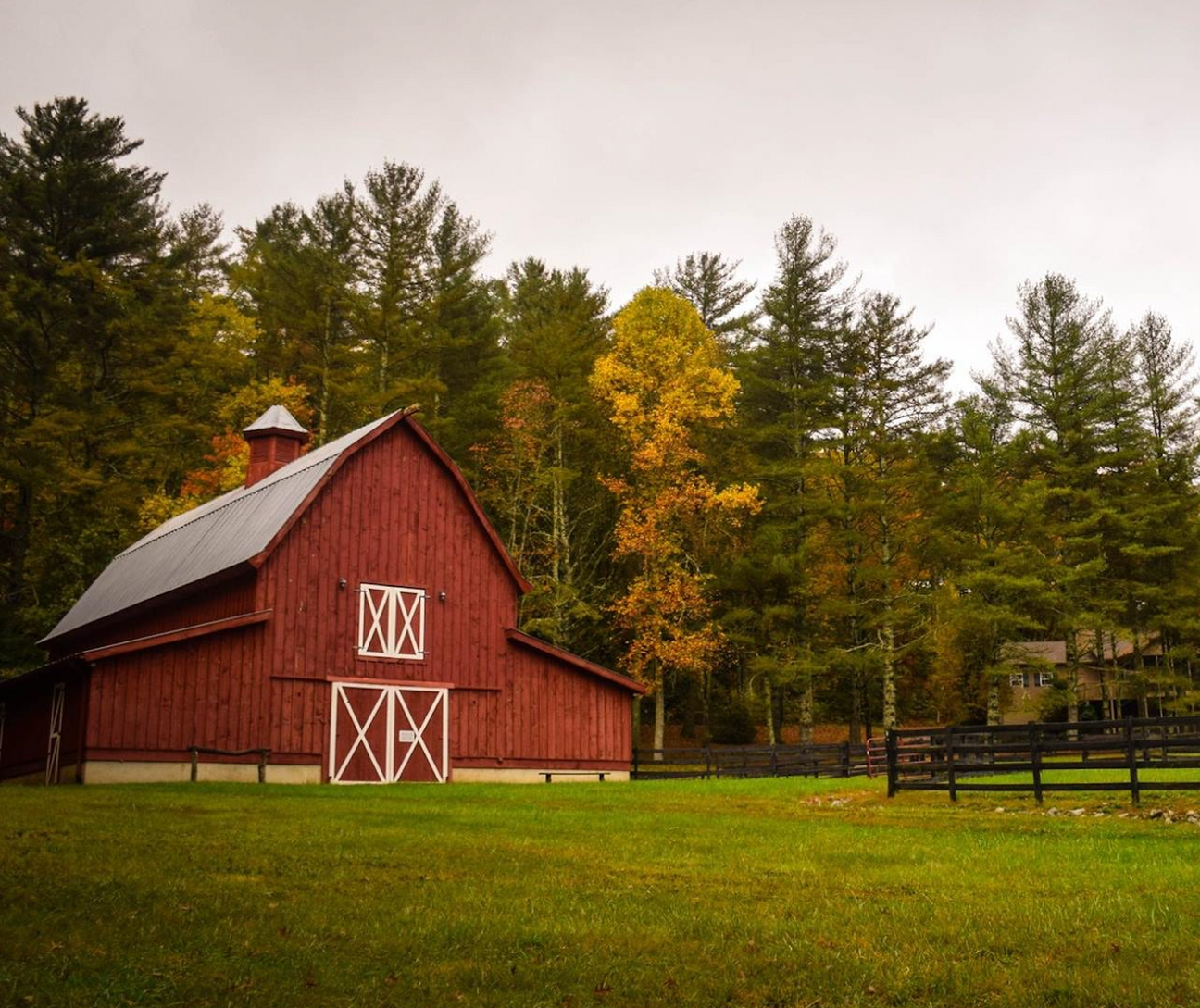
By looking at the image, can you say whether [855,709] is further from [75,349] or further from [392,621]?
[75,349]

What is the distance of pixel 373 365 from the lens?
4094 cm

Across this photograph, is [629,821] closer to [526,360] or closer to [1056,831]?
[1056,831]

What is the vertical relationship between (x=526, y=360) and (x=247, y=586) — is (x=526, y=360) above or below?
above

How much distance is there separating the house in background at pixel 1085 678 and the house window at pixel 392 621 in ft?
64.7

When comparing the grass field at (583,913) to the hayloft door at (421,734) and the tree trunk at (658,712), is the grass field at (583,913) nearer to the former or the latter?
the hayloft door at (421,734)

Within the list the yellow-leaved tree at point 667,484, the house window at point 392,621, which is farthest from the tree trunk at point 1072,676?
the house window at point 392,621

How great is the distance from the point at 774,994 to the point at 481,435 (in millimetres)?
36921

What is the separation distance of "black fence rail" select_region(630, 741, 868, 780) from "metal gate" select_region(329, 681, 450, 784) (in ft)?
24.1

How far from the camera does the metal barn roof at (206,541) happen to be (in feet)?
81.7

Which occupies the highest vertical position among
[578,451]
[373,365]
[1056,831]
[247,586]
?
[373,365]

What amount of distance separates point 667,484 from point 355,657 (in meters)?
16.2

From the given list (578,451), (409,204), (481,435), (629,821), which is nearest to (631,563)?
(578,451)

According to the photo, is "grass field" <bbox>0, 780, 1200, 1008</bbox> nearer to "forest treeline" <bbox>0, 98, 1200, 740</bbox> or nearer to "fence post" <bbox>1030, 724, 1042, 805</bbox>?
"fence post" <bbox>1030, 724, 1042, 805</bbox>

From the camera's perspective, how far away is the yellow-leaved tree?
3656 cm
